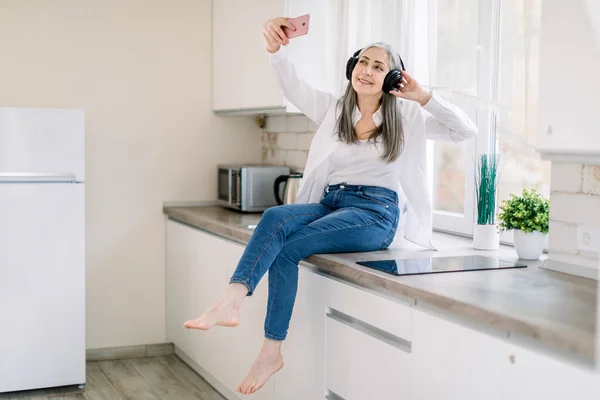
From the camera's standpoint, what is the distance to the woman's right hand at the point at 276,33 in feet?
9.62

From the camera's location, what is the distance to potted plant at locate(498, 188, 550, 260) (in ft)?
8.84

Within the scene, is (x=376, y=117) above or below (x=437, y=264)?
above

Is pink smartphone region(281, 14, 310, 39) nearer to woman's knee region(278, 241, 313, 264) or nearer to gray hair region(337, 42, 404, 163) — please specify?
gray hair region(337, 42, 404, 163)

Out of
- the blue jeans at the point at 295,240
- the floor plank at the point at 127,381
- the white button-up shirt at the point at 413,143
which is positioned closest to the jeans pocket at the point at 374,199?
the blue jeans at the point at 295,240

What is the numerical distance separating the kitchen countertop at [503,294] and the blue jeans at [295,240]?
0.06 meters

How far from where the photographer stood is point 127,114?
4.45 m

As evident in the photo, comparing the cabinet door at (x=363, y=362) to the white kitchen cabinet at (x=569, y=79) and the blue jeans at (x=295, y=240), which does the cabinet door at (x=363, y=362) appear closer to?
the blue jeans at (x=295, y=240)

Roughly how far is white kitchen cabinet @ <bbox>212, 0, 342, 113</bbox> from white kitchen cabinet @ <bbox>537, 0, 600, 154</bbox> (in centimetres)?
170

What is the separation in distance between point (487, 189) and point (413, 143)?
0.32 m

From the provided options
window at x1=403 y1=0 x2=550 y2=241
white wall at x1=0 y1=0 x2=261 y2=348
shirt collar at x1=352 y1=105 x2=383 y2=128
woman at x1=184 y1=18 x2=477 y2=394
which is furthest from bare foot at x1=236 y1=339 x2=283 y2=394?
white wall at x1=0 y1=0 x2=261 y2=348

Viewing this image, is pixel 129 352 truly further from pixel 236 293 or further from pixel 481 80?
pixel 481 80

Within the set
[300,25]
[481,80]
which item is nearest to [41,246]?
[300,25]

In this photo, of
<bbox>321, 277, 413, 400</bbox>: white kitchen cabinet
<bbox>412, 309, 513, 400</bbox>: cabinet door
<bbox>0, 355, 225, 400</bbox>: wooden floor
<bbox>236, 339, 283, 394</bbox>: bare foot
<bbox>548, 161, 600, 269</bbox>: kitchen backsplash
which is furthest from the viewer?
<bbox>0, 355, 225, 400</bbox>: wooden floor

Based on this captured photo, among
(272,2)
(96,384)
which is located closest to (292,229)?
(272,2)
